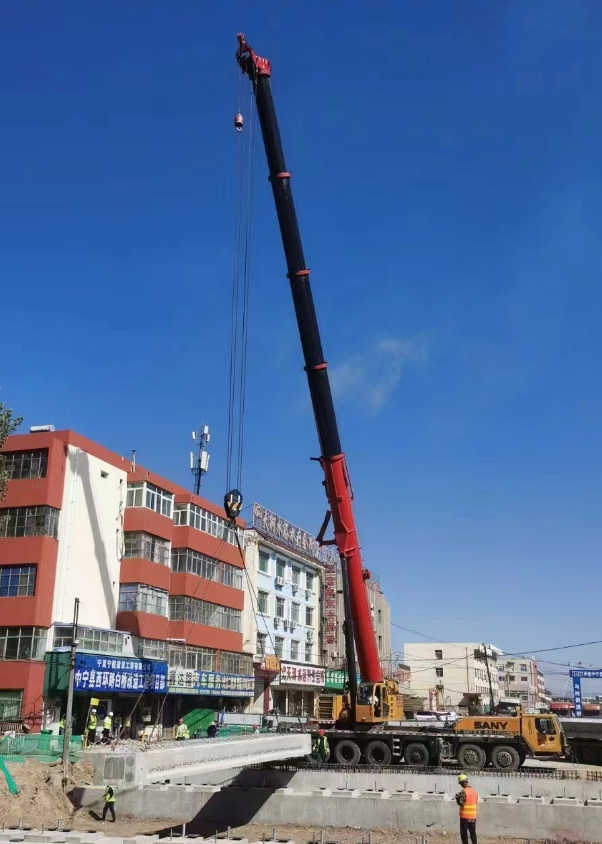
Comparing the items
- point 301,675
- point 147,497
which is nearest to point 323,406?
point 147,497

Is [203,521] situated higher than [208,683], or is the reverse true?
[203,521]

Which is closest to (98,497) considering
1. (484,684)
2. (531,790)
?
(531,790)

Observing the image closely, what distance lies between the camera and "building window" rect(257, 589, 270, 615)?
5656 cm

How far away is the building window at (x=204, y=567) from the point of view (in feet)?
152

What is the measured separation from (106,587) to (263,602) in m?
18.9

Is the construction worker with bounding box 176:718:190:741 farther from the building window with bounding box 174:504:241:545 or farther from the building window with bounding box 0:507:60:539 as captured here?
the building window with bounding box 0:507:60:539

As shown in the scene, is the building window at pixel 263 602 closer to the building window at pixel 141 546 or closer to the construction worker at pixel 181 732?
the building window at pixel 141 546

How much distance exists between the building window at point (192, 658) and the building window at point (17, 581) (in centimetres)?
1078

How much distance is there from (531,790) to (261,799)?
9.35 m

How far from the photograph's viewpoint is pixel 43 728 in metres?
34.1

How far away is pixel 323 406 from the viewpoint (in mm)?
29391

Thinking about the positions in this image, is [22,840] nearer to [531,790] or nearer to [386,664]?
[531,790]

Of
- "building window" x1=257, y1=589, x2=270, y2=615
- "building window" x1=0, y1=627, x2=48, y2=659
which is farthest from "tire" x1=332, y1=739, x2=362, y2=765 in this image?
"building window" x1=257, y1=589, x2=270, y2=615

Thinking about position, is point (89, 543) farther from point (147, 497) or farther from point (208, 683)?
point (208, 683)
